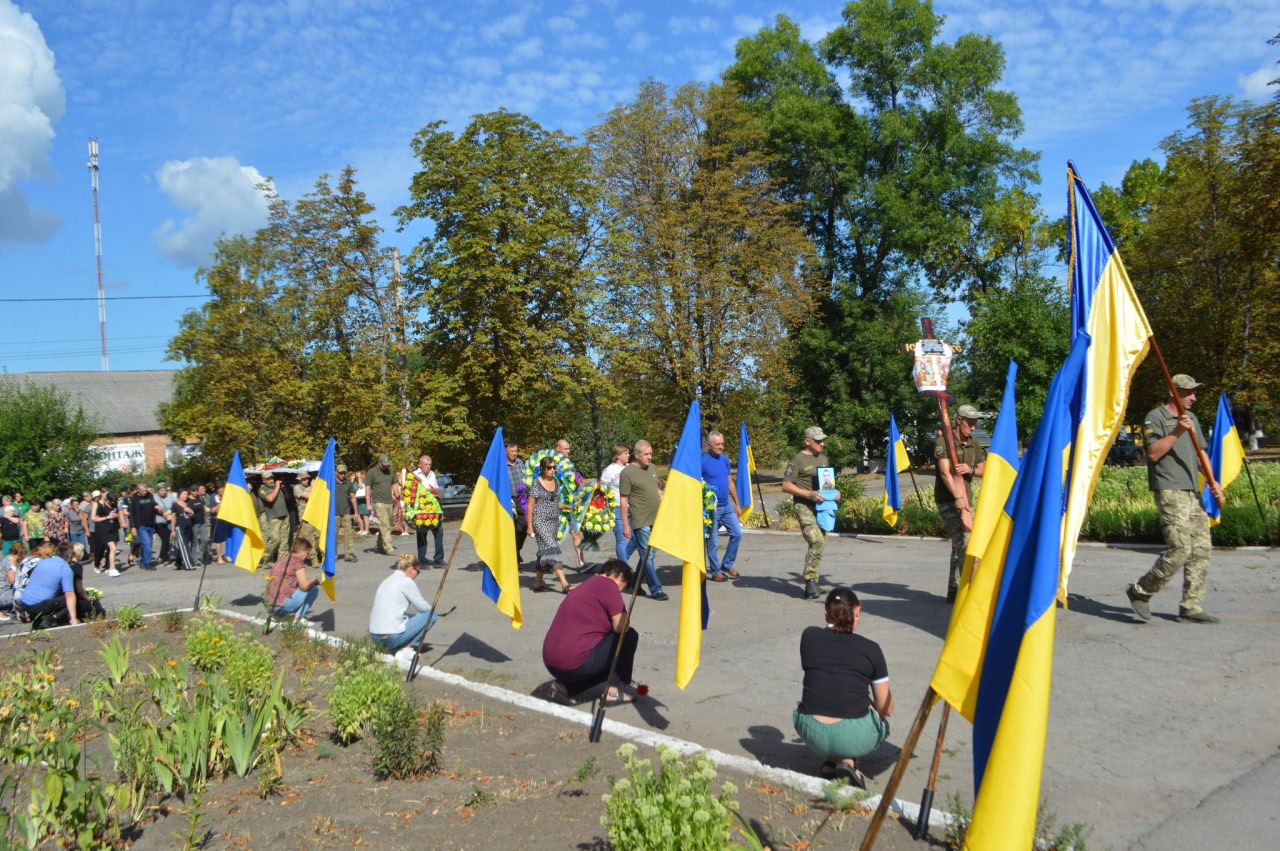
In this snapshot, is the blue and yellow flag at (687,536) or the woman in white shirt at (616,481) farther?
Answer: the woman in white shirt at (616,481)

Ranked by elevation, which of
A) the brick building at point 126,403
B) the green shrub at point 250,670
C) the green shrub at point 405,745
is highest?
the brick building at point 126,403

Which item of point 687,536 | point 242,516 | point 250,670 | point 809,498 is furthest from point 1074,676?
point 242,516

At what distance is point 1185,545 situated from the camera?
838cm

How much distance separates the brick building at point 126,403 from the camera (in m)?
62.1

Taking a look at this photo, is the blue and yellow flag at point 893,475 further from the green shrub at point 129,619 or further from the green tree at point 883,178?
the green tree at point 883,178

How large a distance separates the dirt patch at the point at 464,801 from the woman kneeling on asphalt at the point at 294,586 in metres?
3.78

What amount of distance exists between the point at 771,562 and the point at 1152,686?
778 centimetres

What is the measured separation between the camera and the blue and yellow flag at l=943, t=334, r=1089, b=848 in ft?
10.7

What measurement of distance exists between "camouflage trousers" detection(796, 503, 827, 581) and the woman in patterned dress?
3.41 metres

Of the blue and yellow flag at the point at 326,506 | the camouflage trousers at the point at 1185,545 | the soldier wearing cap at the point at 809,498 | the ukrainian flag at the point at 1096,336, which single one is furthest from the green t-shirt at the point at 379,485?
the ukrainian flag at the point at 1096,336

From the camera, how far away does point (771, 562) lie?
47.3 ft

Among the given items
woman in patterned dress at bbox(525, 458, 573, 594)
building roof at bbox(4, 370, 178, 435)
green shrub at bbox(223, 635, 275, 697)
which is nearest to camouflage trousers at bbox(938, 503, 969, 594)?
woman in patterned dress at bbox(525, 458, 573, 594)

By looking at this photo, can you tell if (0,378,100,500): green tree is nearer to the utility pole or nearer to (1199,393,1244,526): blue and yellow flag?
the utility pole

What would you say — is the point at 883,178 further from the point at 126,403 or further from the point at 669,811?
the point at 126,403
